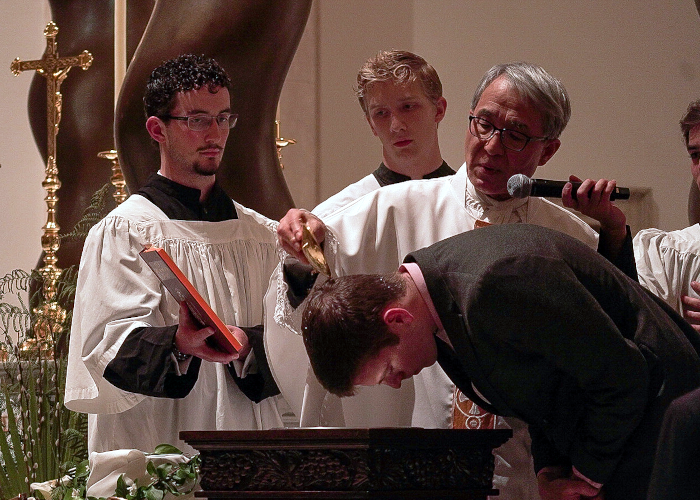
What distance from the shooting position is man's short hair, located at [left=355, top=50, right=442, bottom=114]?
14.9 feet

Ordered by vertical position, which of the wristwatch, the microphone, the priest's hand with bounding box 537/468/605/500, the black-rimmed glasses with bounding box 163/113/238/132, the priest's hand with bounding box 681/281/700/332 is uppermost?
the black-rimmed glasses with bounding box 163/113/238/132

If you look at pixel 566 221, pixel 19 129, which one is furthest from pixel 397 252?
pixel 19 129

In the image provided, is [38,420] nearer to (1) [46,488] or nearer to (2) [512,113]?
(1) [46,488]

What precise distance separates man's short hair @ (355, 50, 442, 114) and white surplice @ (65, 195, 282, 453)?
84 cm

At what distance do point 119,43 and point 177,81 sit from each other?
66 cm

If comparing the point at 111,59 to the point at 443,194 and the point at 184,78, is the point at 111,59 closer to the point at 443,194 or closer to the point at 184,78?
the point at 184,78

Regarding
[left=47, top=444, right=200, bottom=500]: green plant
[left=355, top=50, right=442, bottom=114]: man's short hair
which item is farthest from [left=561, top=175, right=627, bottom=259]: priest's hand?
[left=355, top=50, right=442, bottom=114]: man's short hair

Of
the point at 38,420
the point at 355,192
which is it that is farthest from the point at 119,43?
the point at 38,420

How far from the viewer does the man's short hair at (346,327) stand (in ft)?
8.19

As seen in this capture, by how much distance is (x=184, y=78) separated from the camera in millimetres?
4227

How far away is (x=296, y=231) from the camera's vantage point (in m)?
3.19

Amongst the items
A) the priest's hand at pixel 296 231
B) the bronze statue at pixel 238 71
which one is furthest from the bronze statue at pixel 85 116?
the priest's hand at pixel 296 231

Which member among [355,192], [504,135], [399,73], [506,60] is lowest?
[355,192]

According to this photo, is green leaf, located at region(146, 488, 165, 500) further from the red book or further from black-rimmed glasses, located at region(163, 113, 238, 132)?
black-rimmed glasses, located at region(163, 113, 238, 132)
